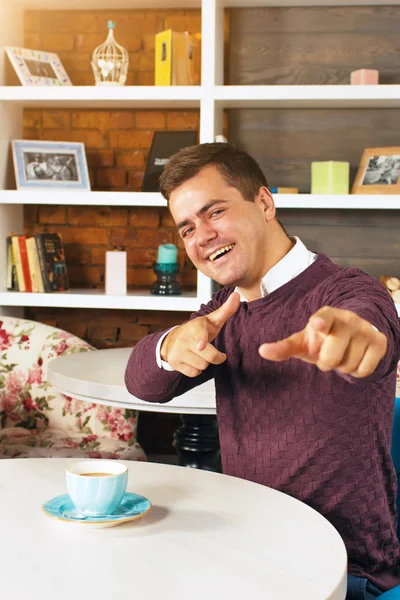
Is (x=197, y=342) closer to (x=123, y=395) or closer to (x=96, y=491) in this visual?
(x=96, y=491)

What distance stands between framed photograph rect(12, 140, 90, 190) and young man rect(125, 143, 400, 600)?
1.87 meters

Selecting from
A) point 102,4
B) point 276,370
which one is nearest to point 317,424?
point 276,370

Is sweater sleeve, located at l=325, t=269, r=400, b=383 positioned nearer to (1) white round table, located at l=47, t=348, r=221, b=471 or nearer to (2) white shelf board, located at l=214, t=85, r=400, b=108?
(1) white round table, located at l=47, t=348, r=221, b=471

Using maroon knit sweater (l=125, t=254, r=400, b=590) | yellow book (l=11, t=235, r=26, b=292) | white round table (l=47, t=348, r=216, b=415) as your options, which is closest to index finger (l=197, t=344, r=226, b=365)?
maroon knit sweater (l=125, t=254, r=400, b=590)

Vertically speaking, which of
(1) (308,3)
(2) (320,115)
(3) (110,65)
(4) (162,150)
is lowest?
(4) (162,150)

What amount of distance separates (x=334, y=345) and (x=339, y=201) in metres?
2.32

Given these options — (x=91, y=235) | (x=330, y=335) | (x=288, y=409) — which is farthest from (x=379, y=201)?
(x=330, y=335)

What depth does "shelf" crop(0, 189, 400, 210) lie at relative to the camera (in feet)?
10.2

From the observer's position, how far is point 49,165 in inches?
132

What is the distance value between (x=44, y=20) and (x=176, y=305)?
57.0 inches

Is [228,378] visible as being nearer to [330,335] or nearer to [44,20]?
[330,335]

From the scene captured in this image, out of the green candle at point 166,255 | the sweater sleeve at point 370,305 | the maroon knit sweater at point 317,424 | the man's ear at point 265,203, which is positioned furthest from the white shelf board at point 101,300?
the sweater sleeve at point 370,305

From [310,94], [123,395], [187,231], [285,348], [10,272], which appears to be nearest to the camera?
[285,348]

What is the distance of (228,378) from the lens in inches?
57.8
